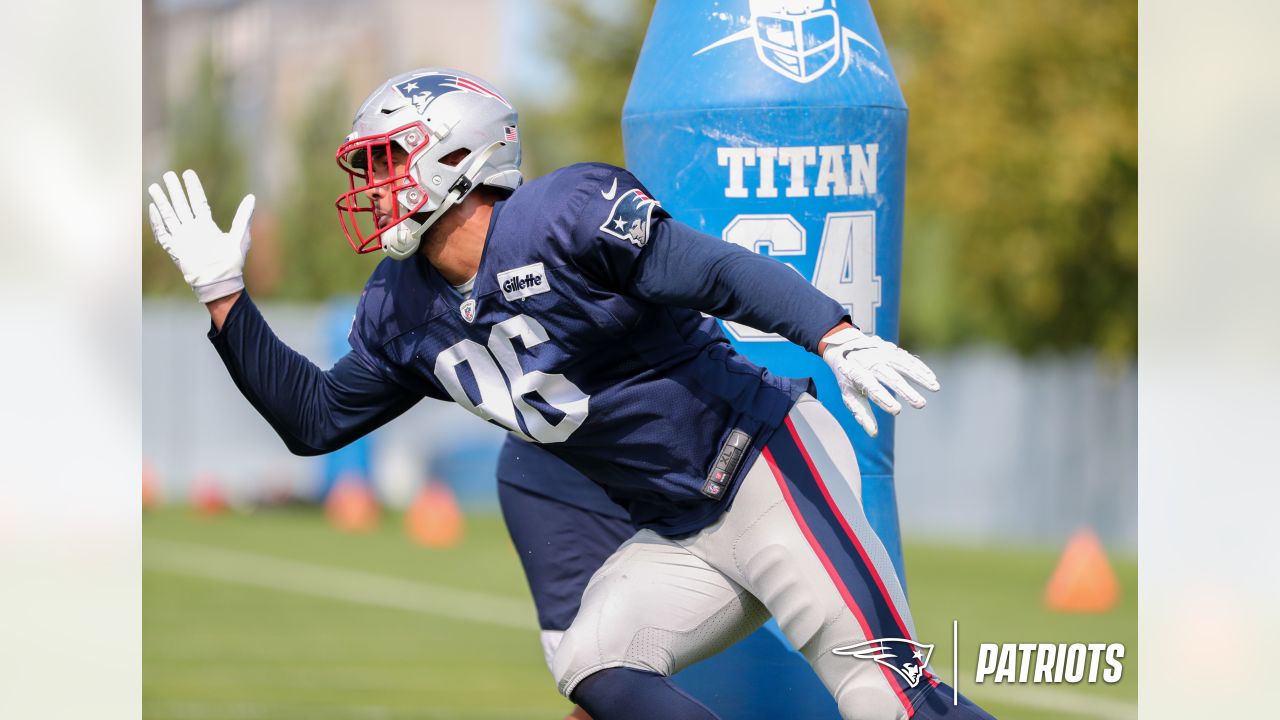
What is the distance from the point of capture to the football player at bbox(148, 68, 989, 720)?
145 inches

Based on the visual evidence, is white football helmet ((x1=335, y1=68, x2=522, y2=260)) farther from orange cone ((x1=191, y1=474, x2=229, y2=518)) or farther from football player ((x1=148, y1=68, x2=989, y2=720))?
orange cone ((x1=191, y1=474, x2=229, y2=518))

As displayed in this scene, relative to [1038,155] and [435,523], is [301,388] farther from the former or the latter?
[435,523]

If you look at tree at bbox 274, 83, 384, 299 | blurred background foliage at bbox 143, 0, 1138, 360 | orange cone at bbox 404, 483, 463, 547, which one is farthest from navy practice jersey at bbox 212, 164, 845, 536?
tree at bbox 274, 83, 384, 299

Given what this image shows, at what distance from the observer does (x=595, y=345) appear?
3.76 metres

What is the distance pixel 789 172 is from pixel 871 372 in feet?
4.19

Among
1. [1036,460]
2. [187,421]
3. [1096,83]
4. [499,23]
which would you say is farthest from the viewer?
[499,23]

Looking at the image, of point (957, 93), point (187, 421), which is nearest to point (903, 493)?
point (957, 93)

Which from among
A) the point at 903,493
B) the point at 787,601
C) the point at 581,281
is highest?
the point at 581,281

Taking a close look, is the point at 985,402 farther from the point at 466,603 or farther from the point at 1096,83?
the point at 466,603

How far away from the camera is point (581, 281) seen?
145 inches

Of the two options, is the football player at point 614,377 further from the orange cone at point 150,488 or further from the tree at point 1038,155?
the orange cone at point 150,488

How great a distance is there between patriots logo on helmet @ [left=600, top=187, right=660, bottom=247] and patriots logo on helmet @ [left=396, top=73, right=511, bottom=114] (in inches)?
18.8
